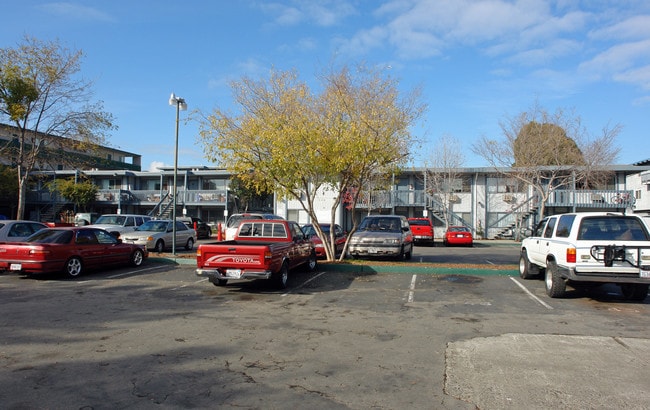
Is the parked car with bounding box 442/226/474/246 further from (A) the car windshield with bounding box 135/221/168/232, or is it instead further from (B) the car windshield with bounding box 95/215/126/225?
(B) the car windshield with bounding box 95/215/126/225

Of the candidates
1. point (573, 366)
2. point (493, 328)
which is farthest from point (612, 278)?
point (573, 366)

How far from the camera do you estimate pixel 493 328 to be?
7.59 m

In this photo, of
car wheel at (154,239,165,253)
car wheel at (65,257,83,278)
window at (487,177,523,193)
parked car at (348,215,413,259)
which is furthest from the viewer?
window at (487,177,523,193)

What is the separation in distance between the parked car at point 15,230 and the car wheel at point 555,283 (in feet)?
48.5

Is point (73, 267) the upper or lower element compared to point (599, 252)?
lower

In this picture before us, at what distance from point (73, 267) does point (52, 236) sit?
103 centimetres

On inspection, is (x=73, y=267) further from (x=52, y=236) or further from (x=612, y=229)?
(x=612, y=229)

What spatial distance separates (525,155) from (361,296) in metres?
25.5

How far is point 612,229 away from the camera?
9680mm

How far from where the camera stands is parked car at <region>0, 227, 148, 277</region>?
470 inches

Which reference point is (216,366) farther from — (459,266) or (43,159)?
(43,159)

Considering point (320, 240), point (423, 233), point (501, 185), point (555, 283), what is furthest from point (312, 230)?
point (501, 185)

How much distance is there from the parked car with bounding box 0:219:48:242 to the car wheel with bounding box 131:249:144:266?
323cm

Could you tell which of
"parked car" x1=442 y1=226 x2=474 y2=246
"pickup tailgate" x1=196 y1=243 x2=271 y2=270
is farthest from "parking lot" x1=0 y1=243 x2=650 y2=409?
"parked car" x1=442 y1=226 x2=474 y2=246
